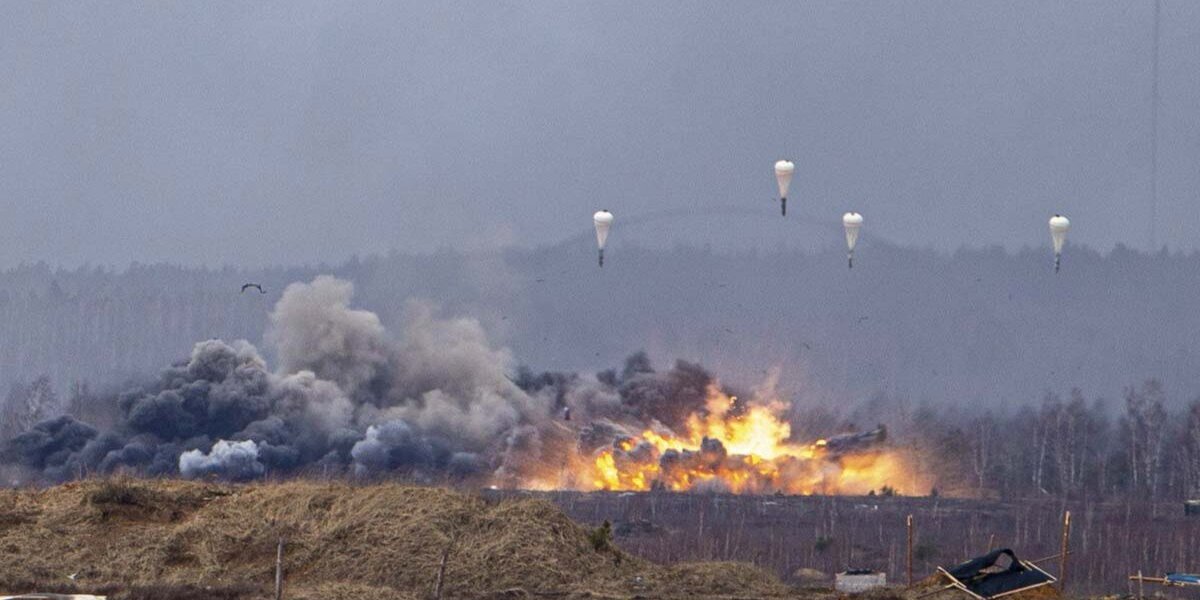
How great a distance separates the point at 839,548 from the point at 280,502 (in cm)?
6302

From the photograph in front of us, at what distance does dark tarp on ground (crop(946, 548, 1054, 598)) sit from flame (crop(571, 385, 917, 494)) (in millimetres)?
89836

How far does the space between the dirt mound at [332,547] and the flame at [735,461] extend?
88.4m

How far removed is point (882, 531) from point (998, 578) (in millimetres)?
70830

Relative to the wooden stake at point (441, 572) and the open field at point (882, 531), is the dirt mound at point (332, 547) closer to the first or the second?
the wooden stake at point (441, 572)

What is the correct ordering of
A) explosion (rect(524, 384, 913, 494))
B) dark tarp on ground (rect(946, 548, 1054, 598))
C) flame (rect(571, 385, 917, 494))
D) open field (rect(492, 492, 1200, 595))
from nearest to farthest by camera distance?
dark tarp on ground (rect(946, 548, 1054, 598))
open field (rect(492, 492, 1200, 595))
explosion (rect(524, 384, 913, 494))
flame (rect(571, 385, 917, 494))

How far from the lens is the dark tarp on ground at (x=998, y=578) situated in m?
38.1

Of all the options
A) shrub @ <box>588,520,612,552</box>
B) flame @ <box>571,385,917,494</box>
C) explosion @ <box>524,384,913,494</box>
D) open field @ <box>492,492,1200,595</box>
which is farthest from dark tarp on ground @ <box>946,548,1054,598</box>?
flame @ <box>571,385,917,494</box>

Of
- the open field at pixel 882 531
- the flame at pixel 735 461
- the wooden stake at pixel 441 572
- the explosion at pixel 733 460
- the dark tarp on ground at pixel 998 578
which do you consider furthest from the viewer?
the flame at pixel 735 461

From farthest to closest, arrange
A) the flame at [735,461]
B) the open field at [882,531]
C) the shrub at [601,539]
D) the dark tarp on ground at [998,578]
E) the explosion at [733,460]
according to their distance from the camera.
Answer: the flame at [735,461]
the explosion at [733,460]
the open field at [882,531]
the shrub at [601,539]
the dark tarp on ground at [998,578]

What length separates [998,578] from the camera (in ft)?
127

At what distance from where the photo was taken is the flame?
5202 inches

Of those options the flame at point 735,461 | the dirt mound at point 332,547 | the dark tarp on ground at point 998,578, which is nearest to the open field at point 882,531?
the flame at point 735,461

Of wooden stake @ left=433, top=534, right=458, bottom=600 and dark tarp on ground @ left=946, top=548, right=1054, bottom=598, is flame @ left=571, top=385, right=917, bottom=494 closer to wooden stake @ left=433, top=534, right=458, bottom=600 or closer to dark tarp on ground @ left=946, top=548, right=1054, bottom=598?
dark tarp on ground @ left=946, top=548, right=1054, bottom=598

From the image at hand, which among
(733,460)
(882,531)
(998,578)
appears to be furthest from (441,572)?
(733,460)
